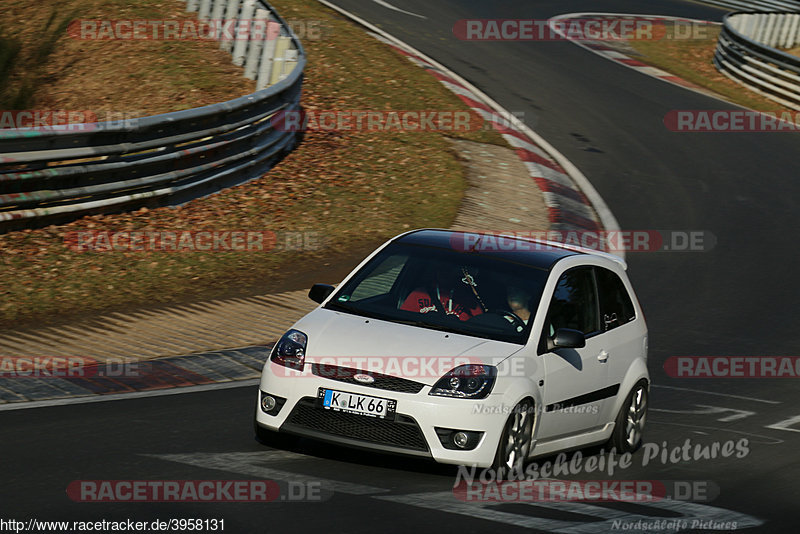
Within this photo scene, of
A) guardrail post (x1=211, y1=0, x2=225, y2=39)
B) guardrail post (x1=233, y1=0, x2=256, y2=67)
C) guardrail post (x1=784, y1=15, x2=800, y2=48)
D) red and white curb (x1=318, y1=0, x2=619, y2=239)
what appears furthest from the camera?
guardrail post (x1=784, y1=15, x2=800, y2=48)

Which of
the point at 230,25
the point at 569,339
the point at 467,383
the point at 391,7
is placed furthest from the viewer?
the point at 391,7

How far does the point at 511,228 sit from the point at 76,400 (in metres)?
8.99

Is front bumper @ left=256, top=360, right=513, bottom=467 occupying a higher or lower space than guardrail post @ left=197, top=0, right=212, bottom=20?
higher

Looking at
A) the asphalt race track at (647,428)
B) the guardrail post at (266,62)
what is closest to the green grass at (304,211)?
the guardrail post at (266,62)

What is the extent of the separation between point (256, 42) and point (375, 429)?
1466 centimetres

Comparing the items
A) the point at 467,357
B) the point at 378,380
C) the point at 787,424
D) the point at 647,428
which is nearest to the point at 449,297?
the point at 467,357

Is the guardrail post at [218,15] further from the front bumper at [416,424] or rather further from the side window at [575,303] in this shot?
the front bumper at [416,424]

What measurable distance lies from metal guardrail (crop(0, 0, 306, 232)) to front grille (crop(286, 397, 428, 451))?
22.5ft

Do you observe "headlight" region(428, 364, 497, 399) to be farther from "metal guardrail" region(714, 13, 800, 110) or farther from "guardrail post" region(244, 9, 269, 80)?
"metal guardrail" region(714, 13, 800, 110)

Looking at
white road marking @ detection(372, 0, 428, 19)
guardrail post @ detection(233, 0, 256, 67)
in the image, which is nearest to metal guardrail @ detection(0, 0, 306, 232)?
guardrail post @ detection(233, 0, 256, 67)

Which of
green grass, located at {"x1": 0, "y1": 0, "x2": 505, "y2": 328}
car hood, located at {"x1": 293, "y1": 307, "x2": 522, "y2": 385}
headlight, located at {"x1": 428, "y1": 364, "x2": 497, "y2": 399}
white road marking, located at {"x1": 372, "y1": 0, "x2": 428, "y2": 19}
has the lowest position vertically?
white road marking, located at {"x1": 372, "y1": 0, "x2": 428, "y2": 19}

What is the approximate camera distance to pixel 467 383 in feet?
24.4

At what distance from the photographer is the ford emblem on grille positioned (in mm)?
7376

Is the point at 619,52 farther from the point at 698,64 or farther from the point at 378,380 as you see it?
the point at 378,380
